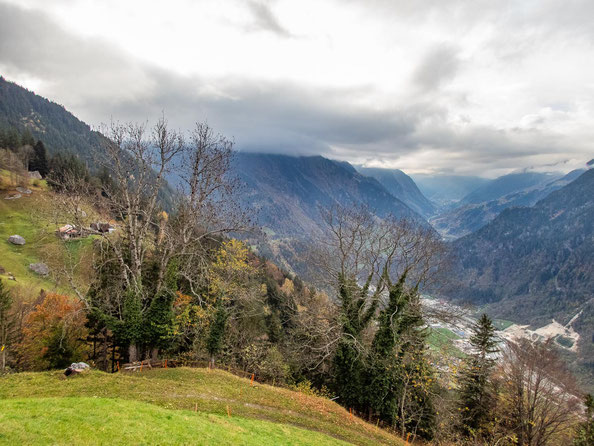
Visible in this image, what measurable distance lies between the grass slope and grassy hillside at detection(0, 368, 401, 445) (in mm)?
33

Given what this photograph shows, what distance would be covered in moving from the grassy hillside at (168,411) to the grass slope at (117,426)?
33mm

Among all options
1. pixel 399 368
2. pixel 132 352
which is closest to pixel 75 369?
pixel 132 352

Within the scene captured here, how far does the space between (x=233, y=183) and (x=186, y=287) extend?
18656mm

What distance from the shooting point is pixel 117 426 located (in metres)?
13.1

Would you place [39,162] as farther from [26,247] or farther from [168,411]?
[168,411]

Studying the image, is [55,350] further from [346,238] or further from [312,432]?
[346,238]

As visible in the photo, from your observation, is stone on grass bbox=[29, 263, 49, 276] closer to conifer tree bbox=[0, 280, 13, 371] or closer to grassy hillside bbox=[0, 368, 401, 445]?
conifer tree bbox=[0, 280, 13, 371]

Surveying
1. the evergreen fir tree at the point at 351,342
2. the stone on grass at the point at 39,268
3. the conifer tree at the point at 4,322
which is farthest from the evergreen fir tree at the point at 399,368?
the stone on grass at the point at 39,268

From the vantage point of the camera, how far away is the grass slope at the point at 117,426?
11680mm

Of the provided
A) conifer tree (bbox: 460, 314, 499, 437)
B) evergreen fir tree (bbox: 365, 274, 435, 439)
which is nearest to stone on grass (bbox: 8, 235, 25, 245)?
evergreen fir tree (bbox: 365, 274, 435, 439)

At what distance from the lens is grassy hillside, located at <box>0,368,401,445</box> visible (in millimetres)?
12578

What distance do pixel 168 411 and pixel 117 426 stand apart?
3.25 meters

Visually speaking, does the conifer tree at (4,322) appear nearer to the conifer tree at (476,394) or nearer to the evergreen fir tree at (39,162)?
the conifer tree at (476,394)

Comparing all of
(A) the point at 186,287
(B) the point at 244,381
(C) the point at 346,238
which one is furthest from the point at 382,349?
(A) the point at 186,287
